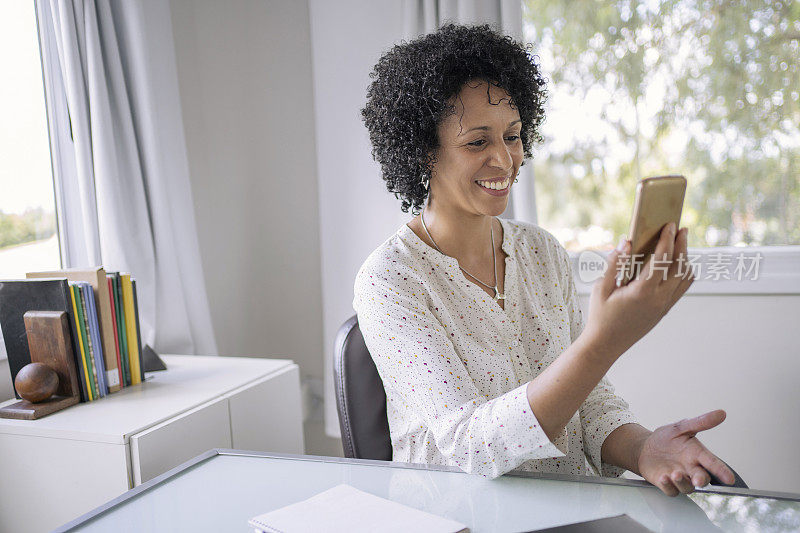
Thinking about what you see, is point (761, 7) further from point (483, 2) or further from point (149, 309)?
point (149, 309)

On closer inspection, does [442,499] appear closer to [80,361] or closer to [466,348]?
[466,348]

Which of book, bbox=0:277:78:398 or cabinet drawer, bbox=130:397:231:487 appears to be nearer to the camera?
cabinet drawer, bbox=130:397:231:487

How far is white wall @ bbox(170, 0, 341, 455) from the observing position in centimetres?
233

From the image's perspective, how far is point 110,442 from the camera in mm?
1233

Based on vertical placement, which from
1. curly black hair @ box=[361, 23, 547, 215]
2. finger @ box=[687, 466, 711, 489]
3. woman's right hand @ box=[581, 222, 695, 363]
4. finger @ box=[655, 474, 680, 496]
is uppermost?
curly black hair @ box=[361, 23, 547, 215]

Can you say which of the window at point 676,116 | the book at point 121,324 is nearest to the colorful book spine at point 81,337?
the book at point 121,324

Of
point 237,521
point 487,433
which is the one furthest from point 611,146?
point 237,521

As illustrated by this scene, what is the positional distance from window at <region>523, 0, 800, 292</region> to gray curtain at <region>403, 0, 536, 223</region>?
0.17 meters

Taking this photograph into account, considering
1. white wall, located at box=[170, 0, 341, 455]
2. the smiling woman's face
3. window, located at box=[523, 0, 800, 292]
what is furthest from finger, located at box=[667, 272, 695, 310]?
white wall, located at box=[170, 0, 341, 455]

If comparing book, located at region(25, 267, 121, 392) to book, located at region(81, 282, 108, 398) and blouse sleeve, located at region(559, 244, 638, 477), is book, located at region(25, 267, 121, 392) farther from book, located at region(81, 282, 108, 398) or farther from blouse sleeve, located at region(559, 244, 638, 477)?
blouse sleeve, located at region(559, 244, 638, 477)

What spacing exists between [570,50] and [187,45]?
1316 mm

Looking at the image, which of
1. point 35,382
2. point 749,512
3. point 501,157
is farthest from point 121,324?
point 749,512

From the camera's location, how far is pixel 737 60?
2.12m

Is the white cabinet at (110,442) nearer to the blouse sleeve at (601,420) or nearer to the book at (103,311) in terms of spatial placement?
the book at (103,311)
